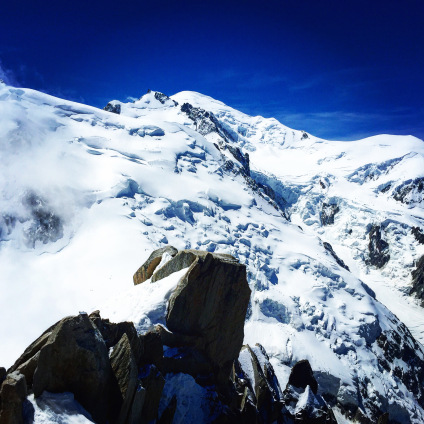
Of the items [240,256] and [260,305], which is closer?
[260,305]

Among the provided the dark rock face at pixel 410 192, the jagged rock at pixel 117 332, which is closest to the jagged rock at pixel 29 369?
the jagged rock at pixel 117 332

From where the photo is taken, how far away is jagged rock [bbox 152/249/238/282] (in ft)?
73.7

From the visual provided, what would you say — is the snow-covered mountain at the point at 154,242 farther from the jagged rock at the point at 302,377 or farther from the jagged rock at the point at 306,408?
the jagged rock at the point at 302,377

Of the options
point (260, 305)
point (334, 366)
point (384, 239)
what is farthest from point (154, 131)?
point (384, 239)

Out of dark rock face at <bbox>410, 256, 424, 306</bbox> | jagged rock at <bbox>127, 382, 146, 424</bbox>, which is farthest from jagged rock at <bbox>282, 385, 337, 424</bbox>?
dark rock face at <bbox>410, 256, 424, 306</bbox>

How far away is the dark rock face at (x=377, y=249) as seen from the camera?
160m

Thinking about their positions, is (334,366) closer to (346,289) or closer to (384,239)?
(346,289)

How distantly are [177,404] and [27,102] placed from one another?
96.0 meters

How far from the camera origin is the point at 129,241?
60406 mm

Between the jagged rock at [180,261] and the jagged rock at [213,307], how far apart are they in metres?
1.24

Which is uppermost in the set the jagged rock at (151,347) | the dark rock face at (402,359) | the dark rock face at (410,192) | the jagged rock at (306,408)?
the dark rock face at (410,192)

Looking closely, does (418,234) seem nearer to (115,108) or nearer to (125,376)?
(115,108)

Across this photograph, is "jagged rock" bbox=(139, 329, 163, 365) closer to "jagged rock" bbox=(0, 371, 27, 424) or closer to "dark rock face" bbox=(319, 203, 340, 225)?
"jagged rock" bbox=(0, 371, 27, 424)

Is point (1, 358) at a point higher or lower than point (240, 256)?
lower
